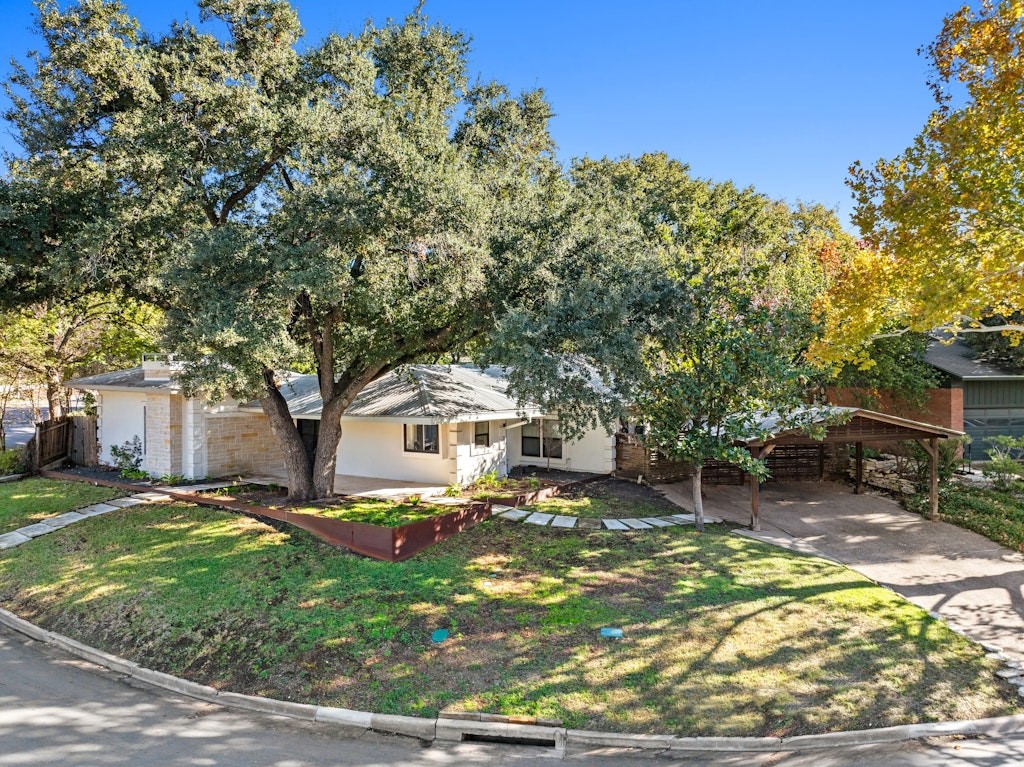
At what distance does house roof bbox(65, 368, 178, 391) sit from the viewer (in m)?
17.6

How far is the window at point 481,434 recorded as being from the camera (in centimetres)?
1748

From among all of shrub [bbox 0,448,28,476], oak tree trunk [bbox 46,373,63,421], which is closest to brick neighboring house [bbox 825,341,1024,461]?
shrub [bbox 0,448,28,476]

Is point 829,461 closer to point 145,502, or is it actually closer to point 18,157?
point 145,502

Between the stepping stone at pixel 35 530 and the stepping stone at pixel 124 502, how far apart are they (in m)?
1.50

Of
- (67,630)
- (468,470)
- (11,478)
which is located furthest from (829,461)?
(11,478)

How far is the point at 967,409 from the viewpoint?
22.0m

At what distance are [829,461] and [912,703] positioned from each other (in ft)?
45.0

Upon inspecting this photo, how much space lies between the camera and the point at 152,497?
51.2ft

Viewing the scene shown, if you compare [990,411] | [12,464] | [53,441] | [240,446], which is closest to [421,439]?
[240,446]

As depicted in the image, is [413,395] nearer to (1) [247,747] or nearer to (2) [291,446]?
(2) [291,446]

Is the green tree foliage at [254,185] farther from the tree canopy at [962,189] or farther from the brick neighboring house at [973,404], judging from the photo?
the brick neighboring house at [973,404]

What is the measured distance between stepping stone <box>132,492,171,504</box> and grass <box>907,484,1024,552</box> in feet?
64.5

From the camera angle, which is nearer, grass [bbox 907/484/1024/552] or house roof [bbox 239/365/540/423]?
grass [bbox 907/484/1024/552]

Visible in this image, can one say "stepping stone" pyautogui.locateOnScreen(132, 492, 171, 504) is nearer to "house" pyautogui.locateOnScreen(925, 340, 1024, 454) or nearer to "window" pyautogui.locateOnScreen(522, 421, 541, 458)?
"window" pyautogui.locateOnScreen(522, 421, 541, 458)
